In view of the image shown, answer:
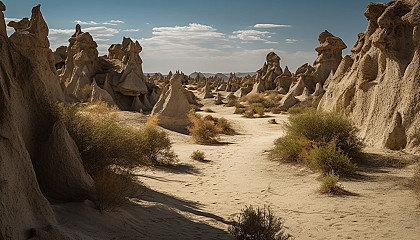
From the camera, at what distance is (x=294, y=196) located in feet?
24.6

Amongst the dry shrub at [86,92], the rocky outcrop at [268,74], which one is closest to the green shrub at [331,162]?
the dry shrub at [86,92]

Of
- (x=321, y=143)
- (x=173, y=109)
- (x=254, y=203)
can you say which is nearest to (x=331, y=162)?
(x=321, y=143)

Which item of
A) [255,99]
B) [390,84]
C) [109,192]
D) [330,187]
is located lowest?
[330,187]

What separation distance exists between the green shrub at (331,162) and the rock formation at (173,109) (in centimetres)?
889

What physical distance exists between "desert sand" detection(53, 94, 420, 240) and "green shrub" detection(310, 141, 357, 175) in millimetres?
291

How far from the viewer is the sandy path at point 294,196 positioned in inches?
220

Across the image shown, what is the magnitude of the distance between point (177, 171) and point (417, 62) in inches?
271

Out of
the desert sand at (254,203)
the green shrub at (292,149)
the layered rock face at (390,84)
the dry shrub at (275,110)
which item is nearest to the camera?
the desert sand at (254,203)

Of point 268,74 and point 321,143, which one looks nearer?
point 321,143

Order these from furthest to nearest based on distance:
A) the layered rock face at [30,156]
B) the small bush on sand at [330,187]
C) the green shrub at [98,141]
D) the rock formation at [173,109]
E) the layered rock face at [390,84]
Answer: the rock formation at [173,109], the layered rock face at [390,84], the small bush on sand at [330,187], the green shrub at [98,141], the layered rock face at [30,156]

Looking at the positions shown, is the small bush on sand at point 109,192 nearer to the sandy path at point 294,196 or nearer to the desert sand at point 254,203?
the desert sand at point 254,203

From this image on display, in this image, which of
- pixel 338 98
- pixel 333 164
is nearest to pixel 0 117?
pixel 333 164

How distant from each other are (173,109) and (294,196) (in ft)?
33.2

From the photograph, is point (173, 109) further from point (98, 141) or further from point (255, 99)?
point (255, 99)
